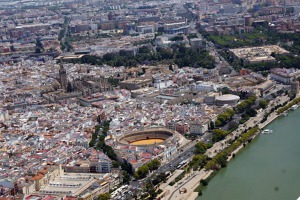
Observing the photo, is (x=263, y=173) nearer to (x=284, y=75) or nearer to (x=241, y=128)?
(x=241, y=128)

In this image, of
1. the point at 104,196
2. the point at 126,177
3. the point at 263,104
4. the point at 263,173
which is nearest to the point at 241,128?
the point at 263,104

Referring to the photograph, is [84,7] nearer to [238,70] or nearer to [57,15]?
[57,15]

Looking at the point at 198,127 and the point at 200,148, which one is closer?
the point at 200,148

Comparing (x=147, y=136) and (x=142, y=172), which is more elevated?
(x=142, y=172)

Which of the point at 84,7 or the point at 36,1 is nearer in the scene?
the point at 84,7

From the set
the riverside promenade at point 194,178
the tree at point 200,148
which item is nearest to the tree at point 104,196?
the riverside promenade at point 194,178

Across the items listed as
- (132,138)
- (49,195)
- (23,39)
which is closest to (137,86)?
(132,138)

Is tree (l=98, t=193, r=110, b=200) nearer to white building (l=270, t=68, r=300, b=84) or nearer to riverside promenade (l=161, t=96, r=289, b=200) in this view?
riverside promenade (l=161, t=96, r=289, b=200)
